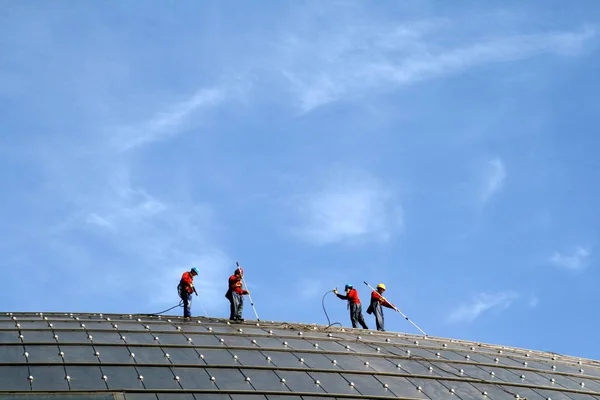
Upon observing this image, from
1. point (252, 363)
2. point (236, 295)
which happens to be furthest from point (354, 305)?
point (252, 363)

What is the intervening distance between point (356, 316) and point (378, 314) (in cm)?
118

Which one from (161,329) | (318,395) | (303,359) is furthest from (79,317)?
(318,395)

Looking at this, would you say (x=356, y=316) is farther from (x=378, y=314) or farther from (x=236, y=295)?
(x=236, y=295)

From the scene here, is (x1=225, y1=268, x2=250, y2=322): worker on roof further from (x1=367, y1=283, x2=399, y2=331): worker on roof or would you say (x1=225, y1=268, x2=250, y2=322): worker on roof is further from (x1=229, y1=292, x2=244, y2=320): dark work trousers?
(x1=367, y1=283, x2=399, y2=331): worker on roof

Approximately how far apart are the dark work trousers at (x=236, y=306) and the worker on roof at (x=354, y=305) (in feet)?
21.6

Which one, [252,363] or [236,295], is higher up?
[236,295]

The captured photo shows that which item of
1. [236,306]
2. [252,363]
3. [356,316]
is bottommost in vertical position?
[252,363]

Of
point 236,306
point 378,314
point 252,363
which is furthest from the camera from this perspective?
point 378,314

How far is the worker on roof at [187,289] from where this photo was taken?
4275cm

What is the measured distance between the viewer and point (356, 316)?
158 ft

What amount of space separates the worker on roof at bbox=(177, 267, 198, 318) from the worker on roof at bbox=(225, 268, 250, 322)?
154cm

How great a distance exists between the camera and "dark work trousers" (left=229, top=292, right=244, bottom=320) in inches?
1671

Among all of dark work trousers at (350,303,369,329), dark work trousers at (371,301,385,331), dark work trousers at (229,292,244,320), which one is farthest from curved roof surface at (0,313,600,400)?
dark work trousers at (371,301,385,331)

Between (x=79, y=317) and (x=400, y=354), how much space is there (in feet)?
39.1
